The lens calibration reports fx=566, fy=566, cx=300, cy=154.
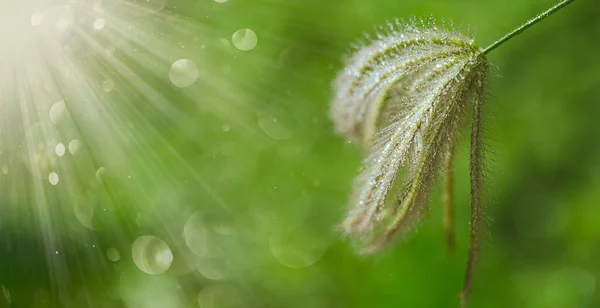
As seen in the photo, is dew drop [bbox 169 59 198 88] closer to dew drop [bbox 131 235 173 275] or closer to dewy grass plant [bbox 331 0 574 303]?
dew drop [bbox 131 235 173 275]

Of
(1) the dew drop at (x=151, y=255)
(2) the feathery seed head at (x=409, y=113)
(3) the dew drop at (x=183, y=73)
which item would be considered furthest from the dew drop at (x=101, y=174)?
(2) the feathery seed head at (x=409, y=113)

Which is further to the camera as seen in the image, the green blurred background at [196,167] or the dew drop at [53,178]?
the dew drop at [53,178]

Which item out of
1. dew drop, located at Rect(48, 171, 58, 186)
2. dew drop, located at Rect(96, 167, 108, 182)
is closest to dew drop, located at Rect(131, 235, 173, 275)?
dew drop, located at Rect(96, 167, 108, 182)

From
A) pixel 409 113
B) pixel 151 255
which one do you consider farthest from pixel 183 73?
pixel 409 113

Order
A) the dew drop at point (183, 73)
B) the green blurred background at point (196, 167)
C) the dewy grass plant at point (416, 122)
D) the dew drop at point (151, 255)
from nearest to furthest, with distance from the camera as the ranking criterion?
the dewy grass plant at point (416, 122)
the green blurred background at point (196, 167)
the dew drop at point (151, 255)
the dew drop at point (183, 73)

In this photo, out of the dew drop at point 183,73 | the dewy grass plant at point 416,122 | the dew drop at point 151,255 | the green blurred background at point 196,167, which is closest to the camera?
the dewy grass plant at point 416,122

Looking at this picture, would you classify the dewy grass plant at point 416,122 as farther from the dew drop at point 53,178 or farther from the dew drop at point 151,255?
the dew drop at point 53,178
